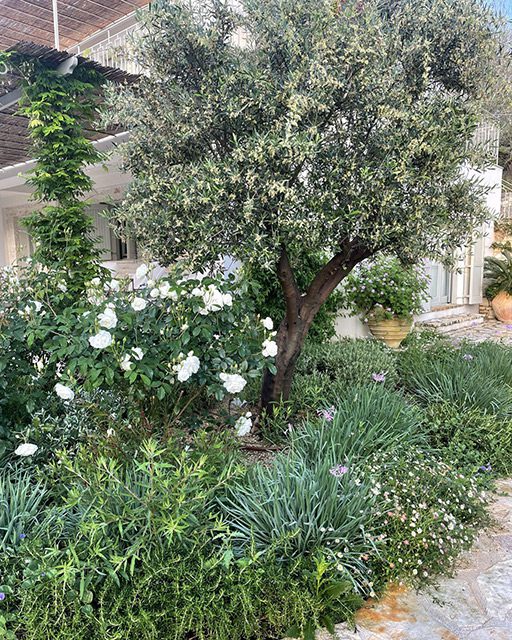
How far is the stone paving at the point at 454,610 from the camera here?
1.91 meters

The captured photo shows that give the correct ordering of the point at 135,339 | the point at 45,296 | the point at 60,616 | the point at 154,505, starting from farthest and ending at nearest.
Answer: the point at 45,296
the point at 135,339
the point at 154,505
the point at 60,616

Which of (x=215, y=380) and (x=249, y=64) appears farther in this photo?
(x=249, y=64)

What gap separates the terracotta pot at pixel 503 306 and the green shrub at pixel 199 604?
1027 cm

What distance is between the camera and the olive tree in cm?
297

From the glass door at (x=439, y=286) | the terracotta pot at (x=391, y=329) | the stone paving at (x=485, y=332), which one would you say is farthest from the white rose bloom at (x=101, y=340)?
the glass door at (x=439, y=286)

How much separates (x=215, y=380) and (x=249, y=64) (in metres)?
2.13

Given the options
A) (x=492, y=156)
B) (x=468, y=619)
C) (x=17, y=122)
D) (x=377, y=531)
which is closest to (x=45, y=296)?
(x=377, y=531)

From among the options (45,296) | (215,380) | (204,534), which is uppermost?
(45,296)

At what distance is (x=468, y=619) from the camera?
79.0 inches

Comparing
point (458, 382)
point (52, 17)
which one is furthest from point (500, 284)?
point (52, 17)

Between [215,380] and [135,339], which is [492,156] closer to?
[215,380]

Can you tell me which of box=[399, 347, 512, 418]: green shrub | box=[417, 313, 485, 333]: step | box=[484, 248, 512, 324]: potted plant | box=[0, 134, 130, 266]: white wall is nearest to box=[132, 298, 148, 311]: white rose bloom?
box=[399, 347, 512, 418]: green shrub

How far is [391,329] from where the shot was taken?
6961mm

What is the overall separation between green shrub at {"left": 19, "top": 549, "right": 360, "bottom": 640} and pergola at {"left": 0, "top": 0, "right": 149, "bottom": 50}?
394 inches
